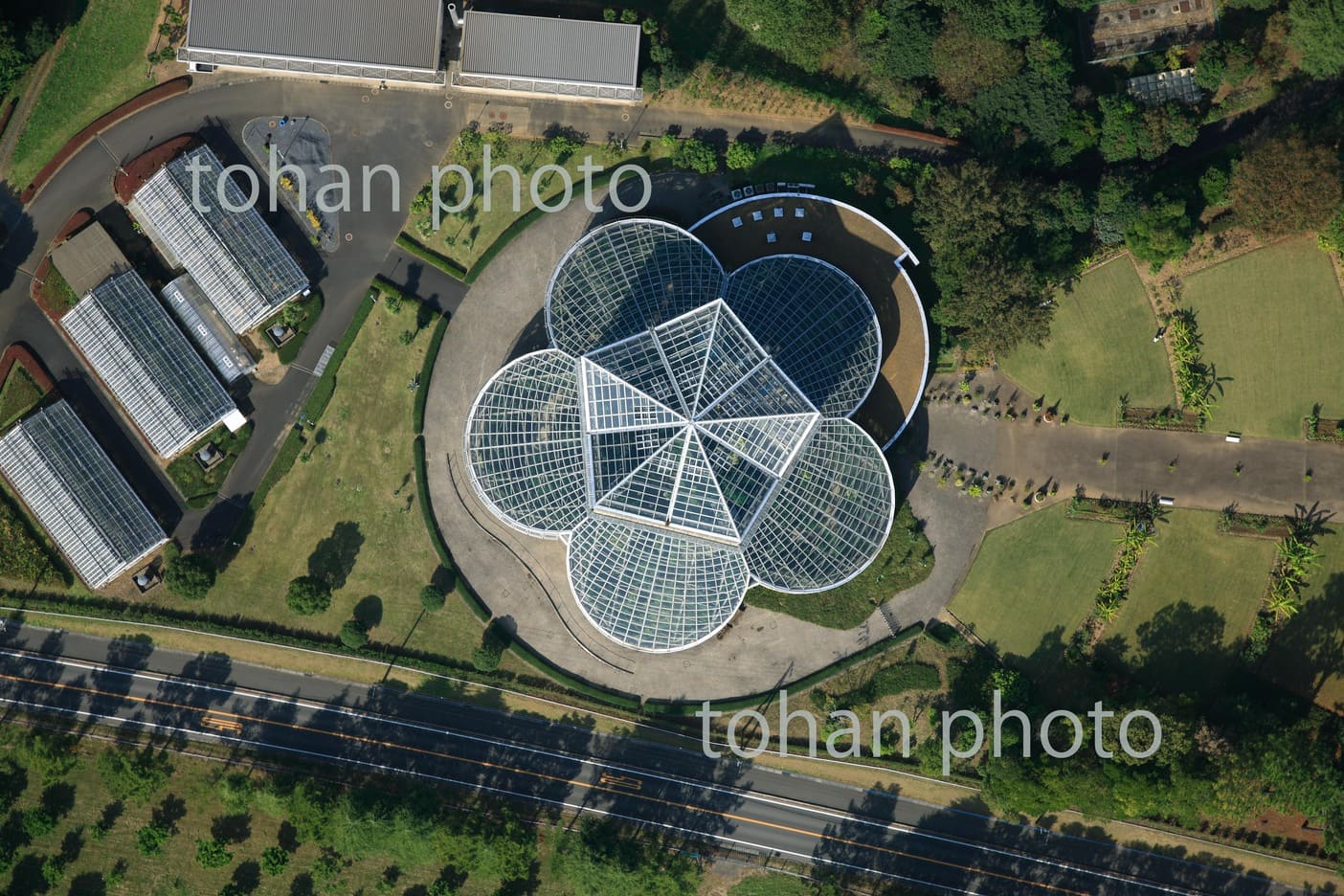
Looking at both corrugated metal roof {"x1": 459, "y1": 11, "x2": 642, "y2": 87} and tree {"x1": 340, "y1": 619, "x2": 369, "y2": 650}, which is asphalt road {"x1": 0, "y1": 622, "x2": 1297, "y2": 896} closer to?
tree {"x1": 340, "y1": 619, "x2": 369, "y2": 650}

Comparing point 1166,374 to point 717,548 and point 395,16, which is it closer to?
point 717,548

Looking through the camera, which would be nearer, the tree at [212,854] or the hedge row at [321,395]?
the tree at [212,854]

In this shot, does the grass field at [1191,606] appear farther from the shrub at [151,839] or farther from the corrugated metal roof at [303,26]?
the shrub at [151,839]

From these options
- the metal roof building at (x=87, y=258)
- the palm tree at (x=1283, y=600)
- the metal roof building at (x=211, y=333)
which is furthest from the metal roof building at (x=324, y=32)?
the palm tree at (x=1283, y=600)

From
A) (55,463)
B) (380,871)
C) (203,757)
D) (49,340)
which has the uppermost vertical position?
(49,340)

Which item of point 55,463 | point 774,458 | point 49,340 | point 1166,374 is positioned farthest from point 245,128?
point 1166,374

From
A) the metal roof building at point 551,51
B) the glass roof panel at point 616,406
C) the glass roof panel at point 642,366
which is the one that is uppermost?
the metal roof building at point 551,51

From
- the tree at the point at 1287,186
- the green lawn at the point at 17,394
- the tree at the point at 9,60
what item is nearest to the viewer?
the tree at the point at 1287,186

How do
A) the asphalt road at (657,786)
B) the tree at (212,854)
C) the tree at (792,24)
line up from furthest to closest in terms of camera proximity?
1. the asphalt road at (657,786)
2. the tree at (212,854)
3. the tree at (792,24)

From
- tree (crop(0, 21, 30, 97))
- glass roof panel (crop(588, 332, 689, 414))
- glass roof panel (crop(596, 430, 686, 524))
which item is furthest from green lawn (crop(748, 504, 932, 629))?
tree (crop(0, 21, 30, 97))
